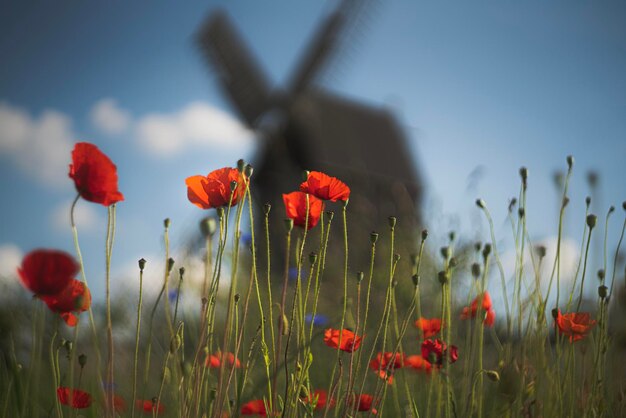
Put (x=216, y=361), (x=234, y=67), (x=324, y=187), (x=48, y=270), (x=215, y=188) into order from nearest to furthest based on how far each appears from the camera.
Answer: (x=48, y=270)
(x=215, y=188)
(x=324, y=187)
(x=216, y=361)
(x=234, y=67)

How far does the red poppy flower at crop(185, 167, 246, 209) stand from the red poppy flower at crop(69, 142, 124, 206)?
8.3 inches

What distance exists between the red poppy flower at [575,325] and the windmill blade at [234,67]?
1074 cm

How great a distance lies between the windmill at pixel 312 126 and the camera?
35.6 ft

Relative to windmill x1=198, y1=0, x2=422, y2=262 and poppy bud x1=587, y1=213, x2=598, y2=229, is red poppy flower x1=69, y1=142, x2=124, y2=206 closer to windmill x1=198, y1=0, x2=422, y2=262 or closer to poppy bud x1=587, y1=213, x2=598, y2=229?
poppy bud x1=587, y1=213, x2=598, y2=229

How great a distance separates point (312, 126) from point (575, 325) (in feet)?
32.6

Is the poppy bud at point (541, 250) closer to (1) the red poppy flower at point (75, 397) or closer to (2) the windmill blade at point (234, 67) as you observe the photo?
(1) the red poppy flower at point (75, 397)

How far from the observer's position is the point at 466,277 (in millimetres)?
4363

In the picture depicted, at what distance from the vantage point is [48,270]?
40.9 inches

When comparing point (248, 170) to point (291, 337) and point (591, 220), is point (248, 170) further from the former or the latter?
point (591, 220)

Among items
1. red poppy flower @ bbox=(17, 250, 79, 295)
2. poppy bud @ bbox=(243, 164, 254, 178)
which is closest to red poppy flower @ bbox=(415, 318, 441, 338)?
poppy bud @ bbox=(243, 164, 254, 178)

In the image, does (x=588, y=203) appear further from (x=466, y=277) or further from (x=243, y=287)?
(x=466, y=277)

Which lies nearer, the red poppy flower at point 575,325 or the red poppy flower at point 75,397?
the red poppy flower at point 75,397

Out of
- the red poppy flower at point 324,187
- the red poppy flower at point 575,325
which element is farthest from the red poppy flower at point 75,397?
the red poppy flower at point 575,325

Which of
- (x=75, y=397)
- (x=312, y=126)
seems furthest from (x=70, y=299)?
(x=312, y=126)
